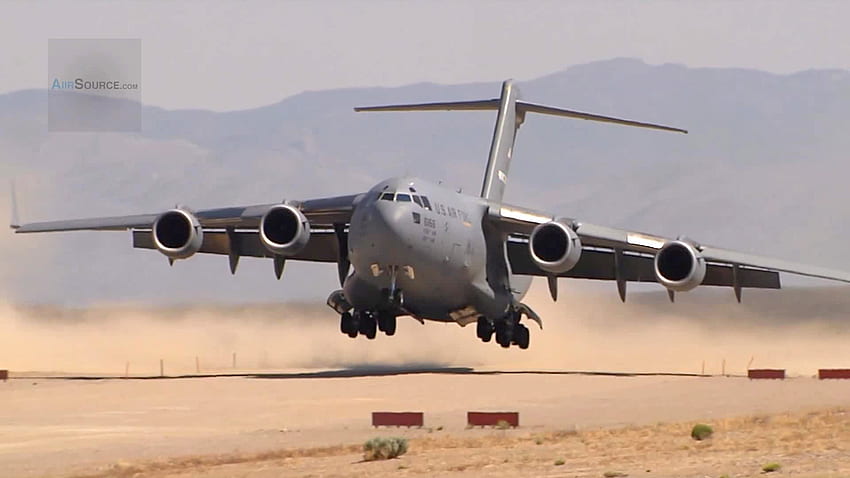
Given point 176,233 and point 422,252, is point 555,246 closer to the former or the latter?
point 422,252

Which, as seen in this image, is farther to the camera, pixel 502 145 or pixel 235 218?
pixel 502 145

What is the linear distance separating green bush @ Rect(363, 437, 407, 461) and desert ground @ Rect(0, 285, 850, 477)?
205 millimetres

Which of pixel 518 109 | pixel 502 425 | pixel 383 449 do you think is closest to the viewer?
pixel 383 449

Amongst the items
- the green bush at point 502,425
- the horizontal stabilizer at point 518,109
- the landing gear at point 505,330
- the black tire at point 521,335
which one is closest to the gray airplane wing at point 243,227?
the horizontal stabilizer at point 518,109

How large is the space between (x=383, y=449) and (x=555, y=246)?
15.9 meters

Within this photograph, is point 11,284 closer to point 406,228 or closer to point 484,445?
point 406,228

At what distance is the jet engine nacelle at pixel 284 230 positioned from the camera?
1420 inches

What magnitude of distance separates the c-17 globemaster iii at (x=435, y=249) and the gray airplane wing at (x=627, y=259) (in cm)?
4

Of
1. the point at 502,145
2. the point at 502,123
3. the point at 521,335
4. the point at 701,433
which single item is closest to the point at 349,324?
the point at 521,335

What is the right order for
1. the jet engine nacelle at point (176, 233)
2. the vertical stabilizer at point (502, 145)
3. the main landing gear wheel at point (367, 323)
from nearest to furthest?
the jet engine nacelle at point (176, 233), the main landing gear wheel at point (367, 323), the vertical stabilizer at point (502, 145)

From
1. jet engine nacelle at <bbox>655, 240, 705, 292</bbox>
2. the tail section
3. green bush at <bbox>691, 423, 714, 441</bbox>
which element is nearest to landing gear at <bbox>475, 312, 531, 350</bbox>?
the tail section

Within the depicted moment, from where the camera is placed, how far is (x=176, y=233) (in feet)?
121

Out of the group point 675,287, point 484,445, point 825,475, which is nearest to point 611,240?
point 675,287

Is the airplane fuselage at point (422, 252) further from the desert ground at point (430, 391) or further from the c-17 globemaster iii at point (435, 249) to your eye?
the desert ground at point (430, 391)
